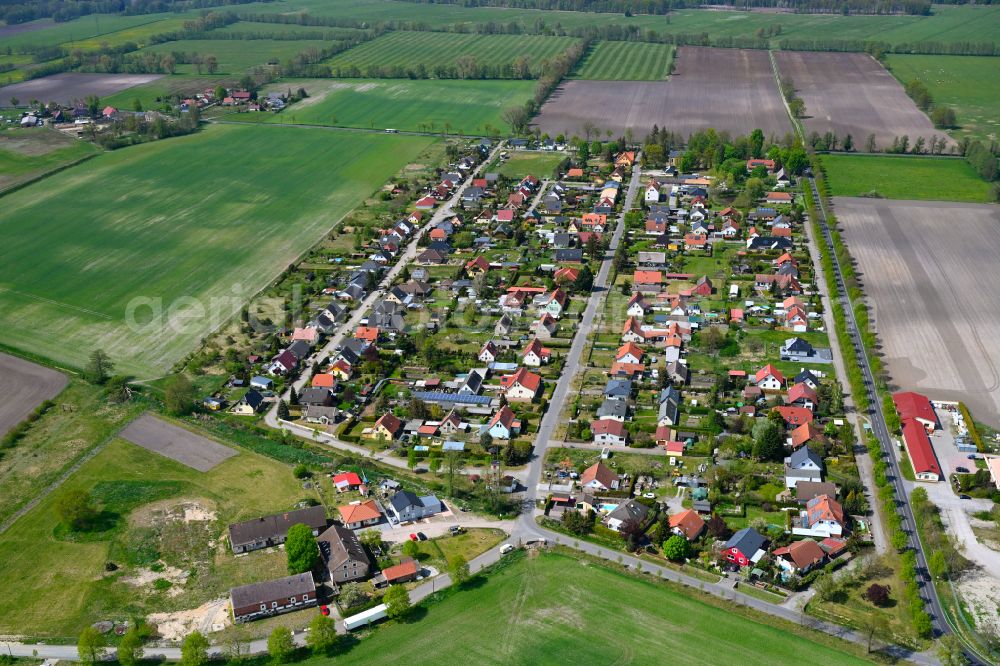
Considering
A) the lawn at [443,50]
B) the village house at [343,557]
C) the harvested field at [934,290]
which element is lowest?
the village house at [343,557]

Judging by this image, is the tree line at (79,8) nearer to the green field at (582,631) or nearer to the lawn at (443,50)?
the lawn at (443,50)

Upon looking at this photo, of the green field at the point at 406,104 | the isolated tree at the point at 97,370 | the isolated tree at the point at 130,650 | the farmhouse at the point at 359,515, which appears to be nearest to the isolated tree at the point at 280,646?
the isolated tree at the point at 130,650

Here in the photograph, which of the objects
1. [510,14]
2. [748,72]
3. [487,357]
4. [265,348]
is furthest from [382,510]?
[510,14]

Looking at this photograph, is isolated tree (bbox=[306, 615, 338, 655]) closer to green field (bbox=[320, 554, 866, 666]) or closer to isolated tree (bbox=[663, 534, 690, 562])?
green field (bbox=[320, 554, 866, 666])

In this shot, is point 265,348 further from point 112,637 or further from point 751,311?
point 751,311

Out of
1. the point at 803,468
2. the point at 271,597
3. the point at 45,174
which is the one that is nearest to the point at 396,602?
the point at 271,597

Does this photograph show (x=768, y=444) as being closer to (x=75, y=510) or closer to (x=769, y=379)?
(x=769, y=379)
